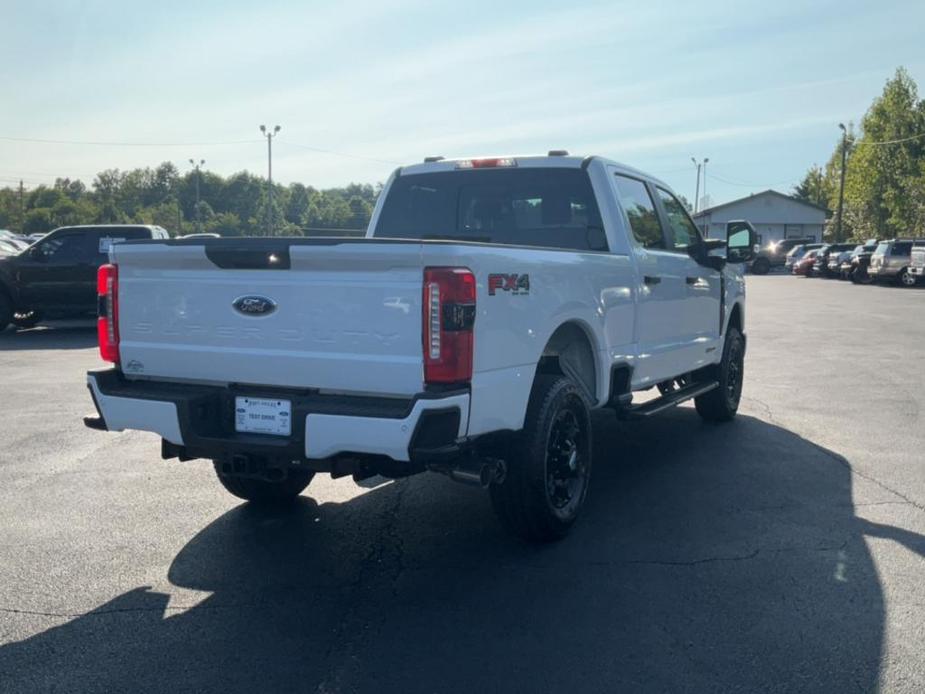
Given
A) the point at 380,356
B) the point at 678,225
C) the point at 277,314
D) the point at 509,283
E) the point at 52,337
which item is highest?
the point at 678,225

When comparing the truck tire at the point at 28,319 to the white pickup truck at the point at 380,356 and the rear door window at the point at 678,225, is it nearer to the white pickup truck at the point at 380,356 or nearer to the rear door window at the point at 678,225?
the white pickup truck at the point at 380,356

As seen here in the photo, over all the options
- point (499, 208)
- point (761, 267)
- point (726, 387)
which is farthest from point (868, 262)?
point (499, 208)

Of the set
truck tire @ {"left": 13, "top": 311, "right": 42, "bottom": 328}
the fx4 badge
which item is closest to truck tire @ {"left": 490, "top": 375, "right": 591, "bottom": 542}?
the fx4 badge

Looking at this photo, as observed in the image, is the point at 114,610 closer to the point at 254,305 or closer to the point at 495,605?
the point at 254,305

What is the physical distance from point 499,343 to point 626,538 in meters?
1.59

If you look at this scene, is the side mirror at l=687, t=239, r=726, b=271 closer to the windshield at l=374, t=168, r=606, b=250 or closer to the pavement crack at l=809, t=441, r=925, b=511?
the windshield at l=374, t=168, r=606, b=250

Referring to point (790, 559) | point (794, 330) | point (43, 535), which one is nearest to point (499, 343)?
point (790, 559)

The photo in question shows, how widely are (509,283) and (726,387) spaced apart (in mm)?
4688

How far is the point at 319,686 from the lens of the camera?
3.35 metres

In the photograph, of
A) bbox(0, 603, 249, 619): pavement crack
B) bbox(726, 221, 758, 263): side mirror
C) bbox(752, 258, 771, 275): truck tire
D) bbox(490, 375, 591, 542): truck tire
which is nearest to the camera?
bbox(0, 603, 249, 619): pavement crack

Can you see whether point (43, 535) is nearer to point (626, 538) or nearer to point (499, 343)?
point (499, 343)

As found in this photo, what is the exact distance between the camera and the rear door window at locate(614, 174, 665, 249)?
248 inches

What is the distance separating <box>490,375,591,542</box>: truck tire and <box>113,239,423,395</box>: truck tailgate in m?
0.96

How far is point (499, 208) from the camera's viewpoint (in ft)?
20.7
